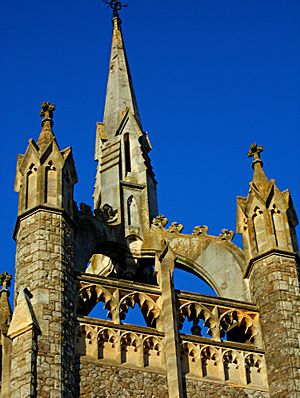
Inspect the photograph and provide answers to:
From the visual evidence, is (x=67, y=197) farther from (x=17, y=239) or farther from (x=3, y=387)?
(x=3, y=387)

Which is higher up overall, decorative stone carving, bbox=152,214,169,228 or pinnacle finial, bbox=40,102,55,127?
pinnacle finial, bbox=40,102,55,127

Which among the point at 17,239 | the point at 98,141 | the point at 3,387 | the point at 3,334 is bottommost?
the point at 3,387

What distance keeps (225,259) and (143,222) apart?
1.88m

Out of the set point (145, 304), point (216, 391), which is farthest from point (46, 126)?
point (216, 391)

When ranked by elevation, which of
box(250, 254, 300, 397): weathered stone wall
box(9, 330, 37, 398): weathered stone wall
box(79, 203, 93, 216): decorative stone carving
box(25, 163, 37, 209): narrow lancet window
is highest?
box(79, 203, 93, 216): decorative stone carving

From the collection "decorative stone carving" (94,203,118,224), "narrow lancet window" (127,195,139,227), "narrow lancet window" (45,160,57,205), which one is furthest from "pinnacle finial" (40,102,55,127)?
"narrow lancet window" (127,195,139,227)

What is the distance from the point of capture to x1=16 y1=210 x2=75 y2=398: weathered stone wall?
19.9 meters

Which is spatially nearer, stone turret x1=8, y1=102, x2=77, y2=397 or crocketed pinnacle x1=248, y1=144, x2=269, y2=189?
stone turret x1=8, y1=102, x2=77, y2=397

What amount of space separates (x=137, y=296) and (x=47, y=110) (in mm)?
3929

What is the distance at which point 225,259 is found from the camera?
2442 centimetres

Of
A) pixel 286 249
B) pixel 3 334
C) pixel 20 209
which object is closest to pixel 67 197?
pixel 20 209

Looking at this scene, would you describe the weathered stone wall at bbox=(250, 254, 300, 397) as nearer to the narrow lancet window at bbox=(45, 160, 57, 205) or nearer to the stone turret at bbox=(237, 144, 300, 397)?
the stone turret at bbox=(237, 144, 300, 397)

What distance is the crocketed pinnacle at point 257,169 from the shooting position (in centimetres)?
2441

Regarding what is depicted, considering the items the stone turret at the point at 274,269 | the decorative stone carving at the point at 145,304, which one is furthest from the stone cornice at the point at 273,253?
the decorative stone carving at the point at 145,304
